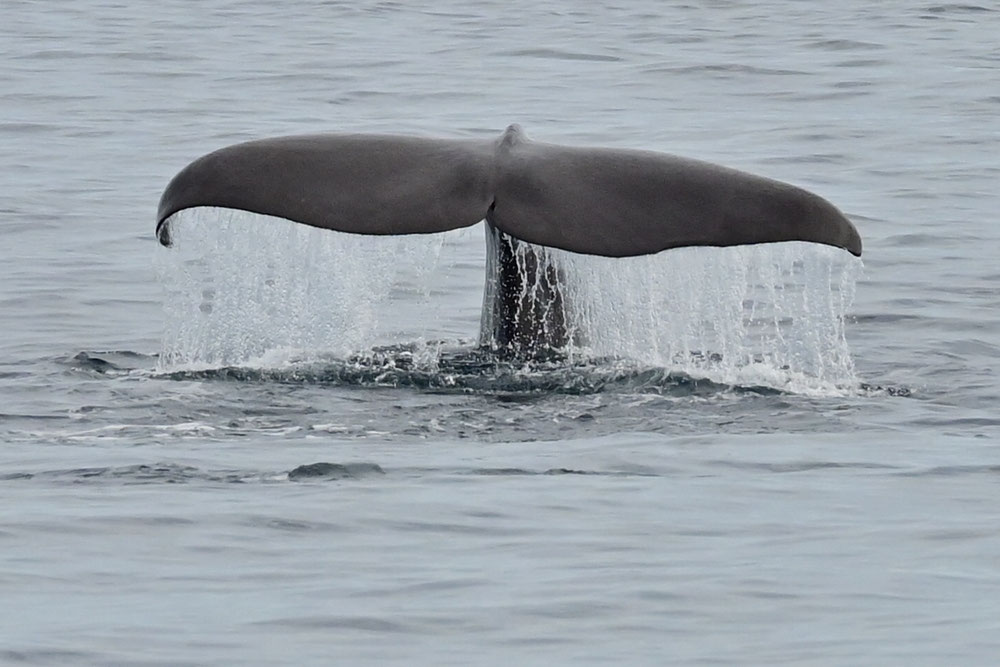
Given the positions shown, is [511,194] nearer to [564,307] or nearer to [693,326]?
[564,307]

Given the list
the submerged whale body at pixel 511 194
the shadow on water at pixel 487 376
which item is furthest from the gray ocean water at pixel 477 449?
the submerged whale body at pixel 511 194

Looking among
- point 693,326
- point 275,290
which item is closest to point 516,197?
point 693,326

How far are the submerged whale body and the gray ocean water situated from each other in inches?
21.1

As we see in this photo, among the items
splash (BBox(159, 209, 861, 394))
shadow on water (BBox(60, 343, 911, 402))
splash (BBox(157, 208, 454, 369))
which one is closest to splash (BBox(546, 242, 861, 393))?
splash (BBox(159, 209, 861, 394))

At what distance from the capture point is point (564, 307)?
370 inches

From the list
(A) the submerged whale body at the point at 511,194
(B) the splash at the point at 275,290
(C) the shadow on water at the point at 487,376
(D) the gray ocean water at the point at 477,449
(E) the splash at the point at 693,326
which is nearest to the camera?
(D) the gray ocean water at the point at 477,449

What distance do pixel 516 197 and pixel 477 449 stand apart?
0.95 meters

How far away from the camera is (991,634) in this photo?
5.81m

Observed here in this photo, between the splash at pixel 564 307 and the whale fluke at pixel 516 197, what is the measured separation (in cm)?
22

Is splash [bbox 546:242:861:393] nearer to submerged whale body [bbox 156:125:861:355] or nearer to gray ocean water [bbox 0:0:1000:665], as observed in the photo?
gray ocean water [bbox 0:0:1000:665]

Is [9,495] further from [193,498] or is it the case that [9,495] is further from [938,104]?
[938,104]

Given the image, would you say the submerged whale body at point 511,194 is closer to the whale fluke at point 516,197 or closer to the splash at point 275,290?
the whale fluke at point 516,197

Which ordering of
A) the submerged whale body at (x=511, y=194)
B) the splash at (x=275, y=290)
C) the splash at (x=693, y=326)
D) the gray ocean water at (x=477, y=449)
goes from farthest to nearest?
the splash at (x=275, y=290), the splash at (x=693, y=326), the submerged whale body at (x=511, y=194), the gray ocean water at (x=477, y=449)

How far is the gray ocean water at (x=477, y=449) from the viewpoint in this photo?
5.95 m
